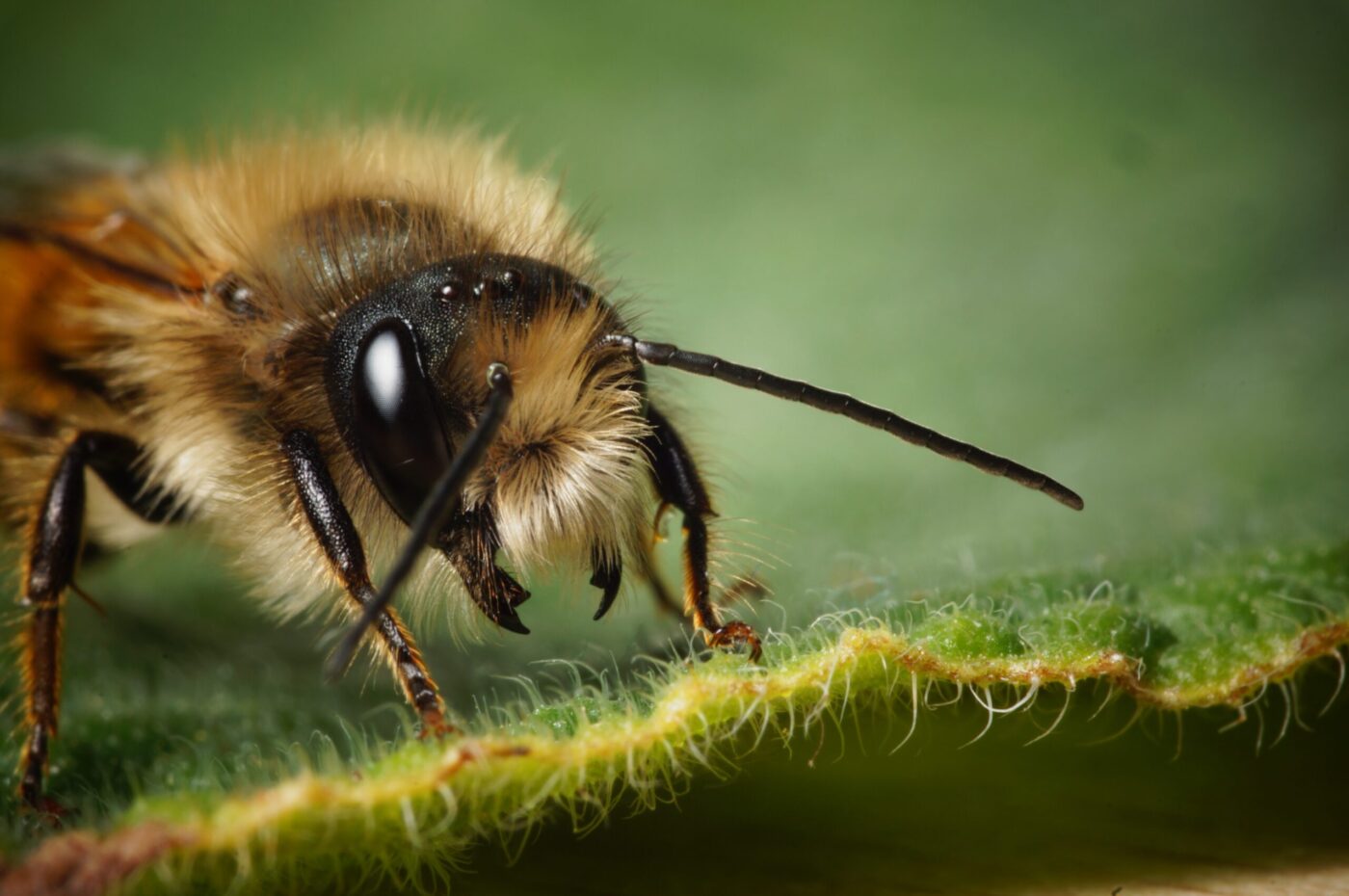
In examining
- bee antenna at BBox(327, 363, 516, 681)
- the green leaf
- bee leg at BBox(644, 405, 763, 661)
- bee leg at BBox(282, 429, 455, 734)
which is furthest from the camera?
bee leg at BBox(644, 405, 763, 661)

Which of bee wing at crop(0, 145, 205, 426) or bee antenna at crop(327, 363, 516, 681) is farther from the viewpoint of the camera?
bee wing at crop(0, 145, 205, 426)

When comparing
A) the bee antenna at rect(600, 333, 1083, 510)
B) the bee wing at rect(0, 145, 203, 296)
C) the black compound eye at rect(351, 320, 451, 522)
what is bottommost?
the black compound eye at rect(351, 320, 451, 522)

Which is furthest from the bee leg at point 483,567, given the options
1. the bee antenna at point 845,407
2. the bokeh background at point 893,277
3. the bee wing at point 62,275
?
the bee wing at point 62,275

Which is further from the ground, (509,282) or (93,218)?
(93,218)

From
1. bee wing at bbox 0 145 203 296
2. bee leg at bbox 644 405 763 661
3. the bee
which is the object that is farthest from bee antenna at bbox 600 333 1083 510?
bee wing at bbox 0 145 203 296

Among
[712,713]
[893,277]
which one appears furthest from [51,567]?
[893,277]

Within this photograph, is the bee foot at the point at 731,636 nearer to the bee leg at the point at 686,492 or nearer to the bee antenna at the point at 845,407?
the bee leg at the point at 686,492

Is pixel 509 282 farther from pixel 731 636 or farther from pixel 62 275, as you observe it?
pixel 62 275

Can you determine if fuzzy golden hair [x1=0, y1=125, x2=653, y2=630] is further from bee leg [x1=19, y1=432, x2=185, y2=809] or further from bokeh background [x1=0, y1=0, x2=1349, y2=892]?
bokeh background [x1=0, y1=0, x2=1349, y2=892]
